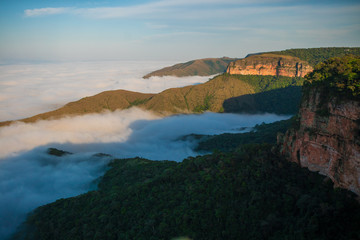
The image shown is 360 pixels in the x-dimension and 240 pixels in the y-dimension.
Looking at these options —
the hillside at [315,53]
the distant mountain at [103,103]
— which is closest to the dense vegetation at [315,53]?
the hillside at [315,53]

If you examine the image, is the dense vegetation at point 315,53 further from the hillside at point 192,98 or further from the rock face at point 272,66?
the hillside at point 192,98

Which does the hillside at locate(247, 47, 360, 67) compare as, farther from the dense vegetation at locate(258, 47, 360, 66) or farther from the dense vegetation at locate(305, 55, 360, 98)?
the dense vegetation at locate(305, 55, 360, 98)

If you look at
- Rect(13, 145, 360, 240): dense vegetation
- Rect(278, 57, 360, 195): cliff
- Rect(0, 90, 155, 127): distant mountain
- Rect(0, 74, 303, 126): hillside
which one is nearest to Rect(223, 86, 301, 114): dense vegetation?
Rect(0, 74, 303, 126): hillside

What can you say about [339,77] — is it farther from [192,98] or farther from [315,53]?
[315,53]

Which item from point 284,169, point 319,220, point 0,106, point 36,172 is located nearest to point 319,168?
point 284,169

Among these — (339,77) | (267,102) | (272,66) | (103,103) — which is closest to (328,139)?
(339,77)

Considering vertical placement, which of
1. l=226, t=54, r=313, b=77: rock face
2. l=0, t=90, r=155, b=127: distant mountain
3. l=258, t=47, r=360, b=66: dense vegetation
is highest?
l=258, t=47, r=360, b=66: dense vegetation
